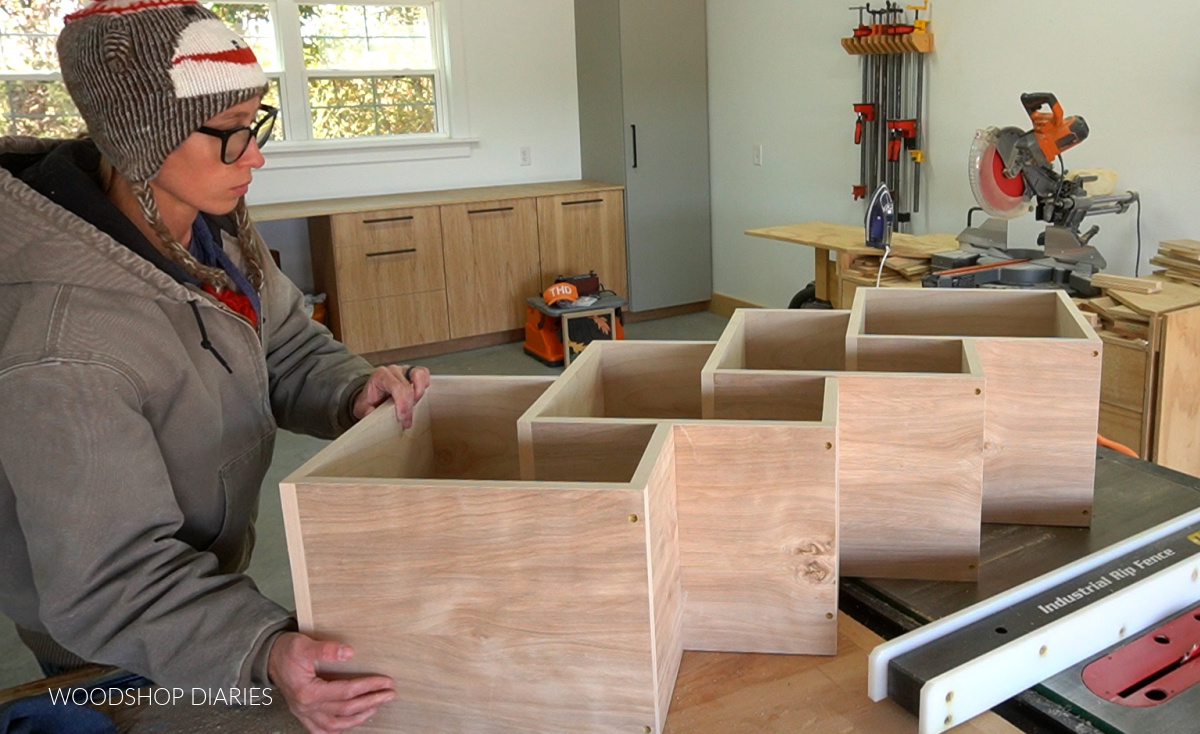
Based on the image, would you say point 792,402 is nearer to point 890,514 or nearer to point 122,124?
point 890,514

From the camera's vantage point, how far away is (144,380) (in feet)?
3.67

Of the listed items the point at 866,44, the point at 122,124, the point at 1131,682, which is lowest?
the point at 1131,682

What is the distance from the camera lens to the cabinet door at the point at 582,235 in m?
5.58

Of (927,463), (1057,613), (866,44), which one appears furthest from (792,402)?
(866,44)

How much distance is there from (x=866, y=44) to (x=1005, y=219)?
4.98 ft

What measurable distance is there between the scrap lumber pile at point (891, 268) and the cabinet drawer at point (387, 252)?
2.56 metres

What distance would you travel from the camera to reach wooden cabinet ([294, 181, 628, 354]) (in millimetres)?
5109

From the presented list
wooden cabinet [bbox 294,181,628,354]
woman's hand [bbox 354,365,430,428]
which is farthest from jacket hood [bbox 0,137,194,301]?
wooden cabinet [bbox 294,181,628,354]

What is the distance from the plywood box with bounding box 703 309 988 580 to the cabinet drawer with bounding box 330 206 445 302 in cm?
406

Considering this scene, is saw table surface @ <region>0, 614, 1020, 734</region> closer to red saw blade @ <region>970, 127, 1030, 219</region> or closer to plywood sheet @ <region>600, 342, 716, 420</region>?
plywood sheet @ <region>600, 342, 716, 420</region>

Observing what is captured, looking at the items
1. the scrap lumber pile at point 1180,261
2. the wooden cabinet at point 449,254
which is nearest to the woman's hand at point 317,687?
the scrap lumber pile at point 1180,261

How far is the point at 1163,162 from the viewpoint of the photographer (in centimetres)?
329

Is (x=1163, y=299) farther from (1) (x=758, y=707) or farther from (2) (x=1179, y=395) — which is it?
(1) (x=758, y=707)

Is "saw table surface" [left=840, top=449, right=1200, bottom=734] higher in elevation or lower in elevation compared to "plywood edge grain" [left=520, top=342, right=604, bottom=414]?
lower
